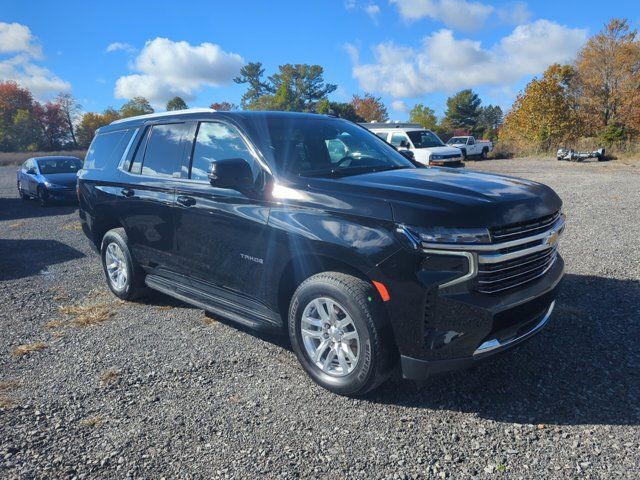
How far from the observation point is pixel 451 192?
122 inches

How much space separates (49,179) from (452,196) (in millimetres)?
14619

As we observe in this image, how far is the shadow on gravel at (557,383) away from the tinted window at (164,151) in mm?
2792

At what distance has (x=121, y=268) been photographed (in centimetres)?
546

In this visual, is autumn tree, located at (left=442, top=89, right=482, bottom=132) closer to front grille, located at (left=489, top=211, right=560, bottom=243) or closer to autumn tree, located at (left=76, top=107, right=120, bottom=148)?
autumn tree, located at (left=76, top=107, right=120, bottom=148)

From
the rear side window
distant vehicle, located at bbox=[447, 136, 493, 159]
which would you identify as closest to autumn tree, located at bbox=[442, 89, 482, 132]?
distant vehicle, located at bbox=[447, 136, 493, 159]

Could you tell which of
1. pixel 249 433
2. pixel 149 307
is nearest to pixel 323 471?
pixel 249 433

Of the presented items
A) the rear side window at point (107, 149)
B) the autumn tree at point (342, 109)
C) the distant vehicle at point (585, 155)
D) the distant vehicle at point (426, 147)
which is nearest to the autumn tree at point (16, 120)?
the autumn tree at point (342, 109)

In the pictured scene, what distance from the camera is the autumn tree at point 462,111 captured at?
270 ft

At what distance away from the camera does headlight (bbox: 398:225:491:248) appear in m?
2.79

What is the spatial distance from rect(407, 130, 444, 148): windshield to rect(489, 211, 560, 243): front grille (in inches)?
700

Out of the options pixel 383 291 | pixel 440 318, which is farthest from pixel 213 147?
pixel 440 318

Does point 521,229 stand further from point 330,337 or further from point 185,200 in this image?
point 185,200

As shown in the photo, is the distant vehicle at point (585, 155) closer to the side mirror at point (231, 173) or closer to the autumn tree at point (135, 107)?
the side mirror at point (231, 173)

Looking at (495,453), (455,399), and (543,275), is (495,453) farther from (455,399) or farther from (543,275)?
(543,275)
